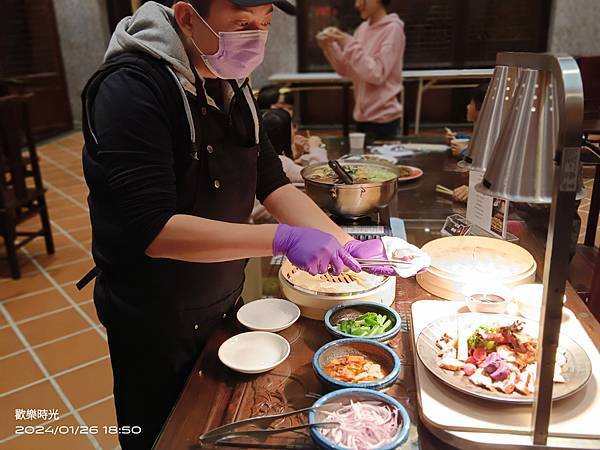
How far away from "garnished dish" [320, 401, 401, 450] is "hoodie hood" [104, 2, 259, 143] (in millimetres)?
696

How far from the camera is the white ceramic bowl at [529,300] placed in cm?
127

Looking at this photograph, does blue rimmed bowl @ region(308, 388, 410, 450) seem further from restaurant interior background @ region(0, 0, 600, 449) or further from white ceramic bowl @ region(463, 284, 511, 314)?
restaurant interior background @ region(0, 0, 600, 449)

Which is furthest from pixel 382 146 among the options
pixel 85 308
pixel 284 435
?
pixel 284 435

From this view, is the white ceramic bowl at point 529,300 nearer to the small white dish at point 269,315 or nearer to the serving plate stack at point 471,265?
the serving plate stack at point 471,265

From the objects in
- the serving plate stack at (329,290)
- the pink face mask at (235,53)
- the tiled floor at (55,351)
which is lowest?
the tiled floor at (55,351)

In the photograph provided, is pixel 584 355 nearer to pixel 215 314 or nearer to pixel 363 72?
pixel 215 314

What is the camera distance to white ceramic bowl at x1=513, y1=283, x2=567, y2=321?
127cm

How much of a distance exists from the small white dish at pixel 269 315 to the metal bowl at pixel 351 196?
0.53m

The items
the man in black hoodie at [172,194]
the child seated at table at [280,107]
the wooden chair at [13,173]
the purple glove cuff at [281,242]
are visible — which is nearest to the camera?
the man in black hoodie at [172,194]

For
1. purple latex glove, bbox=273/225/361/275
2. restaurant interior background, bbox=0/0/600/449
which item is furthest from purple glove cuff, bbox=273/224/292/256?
restaurant interior background, bbox=0/0/600/449

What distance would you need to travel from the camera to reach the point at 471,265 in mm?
1540

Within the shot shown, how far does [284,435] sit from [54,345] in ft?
7.90

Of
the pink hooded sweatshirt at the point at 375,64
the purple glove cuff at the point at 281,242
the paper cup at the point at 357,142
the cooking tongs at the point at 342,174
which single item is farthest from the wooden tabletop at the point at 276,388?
the pink hooded sweatshirt at the point at 375,64

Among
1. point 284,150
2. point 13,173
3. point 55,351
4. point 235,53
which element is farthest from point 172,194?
point 13,173
